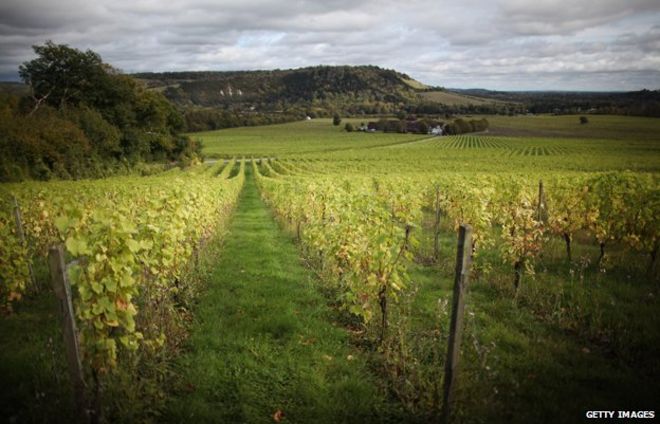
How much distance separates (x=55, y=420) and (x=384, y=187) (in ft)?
54.5

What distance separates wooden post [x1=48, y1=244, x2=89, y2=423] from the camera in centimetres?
355

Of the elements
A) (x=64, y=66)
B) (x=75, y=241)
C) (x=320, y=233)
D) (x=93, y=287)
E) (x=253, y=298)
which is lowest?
(x=253, y=298)

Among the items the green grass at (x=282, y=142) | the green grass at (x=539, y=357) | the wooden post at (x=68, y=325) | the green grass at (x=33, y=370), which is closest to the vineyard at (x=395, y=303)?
the green grass at (x=539, y=357)

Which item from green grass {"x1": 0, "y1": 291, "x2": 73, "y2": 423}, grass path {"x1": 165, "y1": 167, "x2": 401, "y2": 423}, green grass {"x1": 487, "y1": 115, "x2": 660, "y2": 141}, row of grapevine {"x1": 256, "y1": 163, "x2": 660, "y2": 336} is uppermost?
green grass {"x1": 487, "y1": 115, "x2": 660, "y2": 141}

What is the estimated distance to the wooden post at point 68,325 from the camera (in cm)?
355

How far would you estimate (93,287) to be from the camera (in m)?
3.93

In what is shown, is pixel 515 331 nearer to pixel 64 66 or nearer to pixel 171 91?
pixel 64 66

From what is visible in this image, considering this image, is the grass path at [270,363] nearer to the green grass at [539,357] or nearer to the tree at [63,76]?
the green grass at [539,357]

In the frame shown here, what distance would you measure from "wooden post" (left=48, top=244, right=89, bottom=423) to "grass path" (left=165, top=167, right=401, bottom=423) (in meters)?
1.00

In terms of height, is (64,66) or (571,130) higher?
(64,66)

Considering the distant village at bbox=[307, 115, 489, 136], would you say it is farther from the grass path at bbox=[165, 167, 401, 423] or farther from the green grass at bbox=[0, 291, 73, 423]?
the green grass at bbox=[0, 291, 73, 423]

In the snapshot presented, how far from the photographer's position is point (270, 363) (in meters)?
5.45

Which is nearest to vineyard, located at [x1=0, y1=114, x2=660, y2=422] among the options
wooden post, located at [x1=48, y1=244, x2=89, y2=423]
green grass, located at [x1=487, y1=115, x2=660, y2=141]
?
wooden post, located at [x1=48, y1=244, x2=89, y2=423]

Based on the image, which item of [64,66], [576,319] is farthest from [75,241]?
[64,66]
